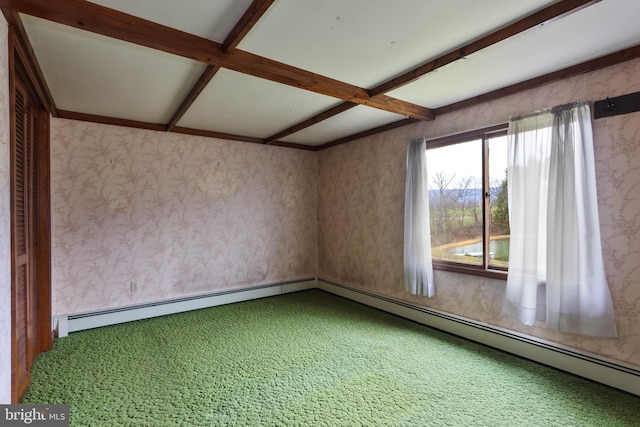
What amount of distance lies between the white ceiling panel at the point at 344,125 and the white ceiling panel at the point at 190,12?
1.67 meters

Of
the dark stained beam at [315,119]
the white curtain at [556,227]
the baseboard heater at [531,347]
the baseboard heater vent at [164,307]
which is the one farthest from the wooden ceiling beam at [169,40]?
the baseboard heater vent at [164,307]

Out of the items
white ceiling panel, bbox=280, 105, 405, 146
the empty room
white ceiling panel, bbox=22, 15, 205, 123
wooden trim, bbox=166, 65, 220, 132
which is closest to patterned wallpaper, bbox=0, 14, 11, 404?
the empty room

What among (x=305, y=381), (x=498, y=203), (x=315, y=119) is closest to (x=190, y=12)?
(x=315, y=119)

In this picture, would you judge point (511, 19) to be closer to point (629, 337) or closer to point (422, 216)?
point (422, 216)

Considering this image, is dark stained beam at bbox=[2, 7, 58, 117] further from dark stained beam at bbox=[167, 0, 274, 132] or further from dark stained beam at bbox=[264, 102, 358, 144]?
dark stained beam at bbox=[264, 102, 358, 144]

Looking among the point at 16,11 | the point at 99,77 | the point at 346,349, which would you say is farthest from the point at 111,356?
the point at 16,11

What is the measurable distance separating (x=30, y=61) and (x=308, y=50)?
6.44ft

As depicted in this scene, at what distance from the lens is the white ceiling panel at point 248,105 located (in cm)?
267

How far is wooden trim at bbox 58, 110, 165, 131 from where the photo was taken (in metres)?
3.33

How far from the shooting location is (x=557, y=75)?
8.01ft

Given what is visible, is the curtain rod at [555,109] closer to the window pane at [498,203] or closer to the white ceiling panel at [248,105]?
the window pane at [498,203]

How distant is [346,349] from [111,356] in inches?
84.3

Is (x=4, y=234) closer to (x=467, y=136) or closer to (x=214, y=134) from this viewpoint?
(x=214, y=134)

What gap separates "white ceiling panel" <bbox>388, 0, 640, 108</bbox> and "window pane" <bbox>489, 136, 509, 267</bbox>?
577mm
